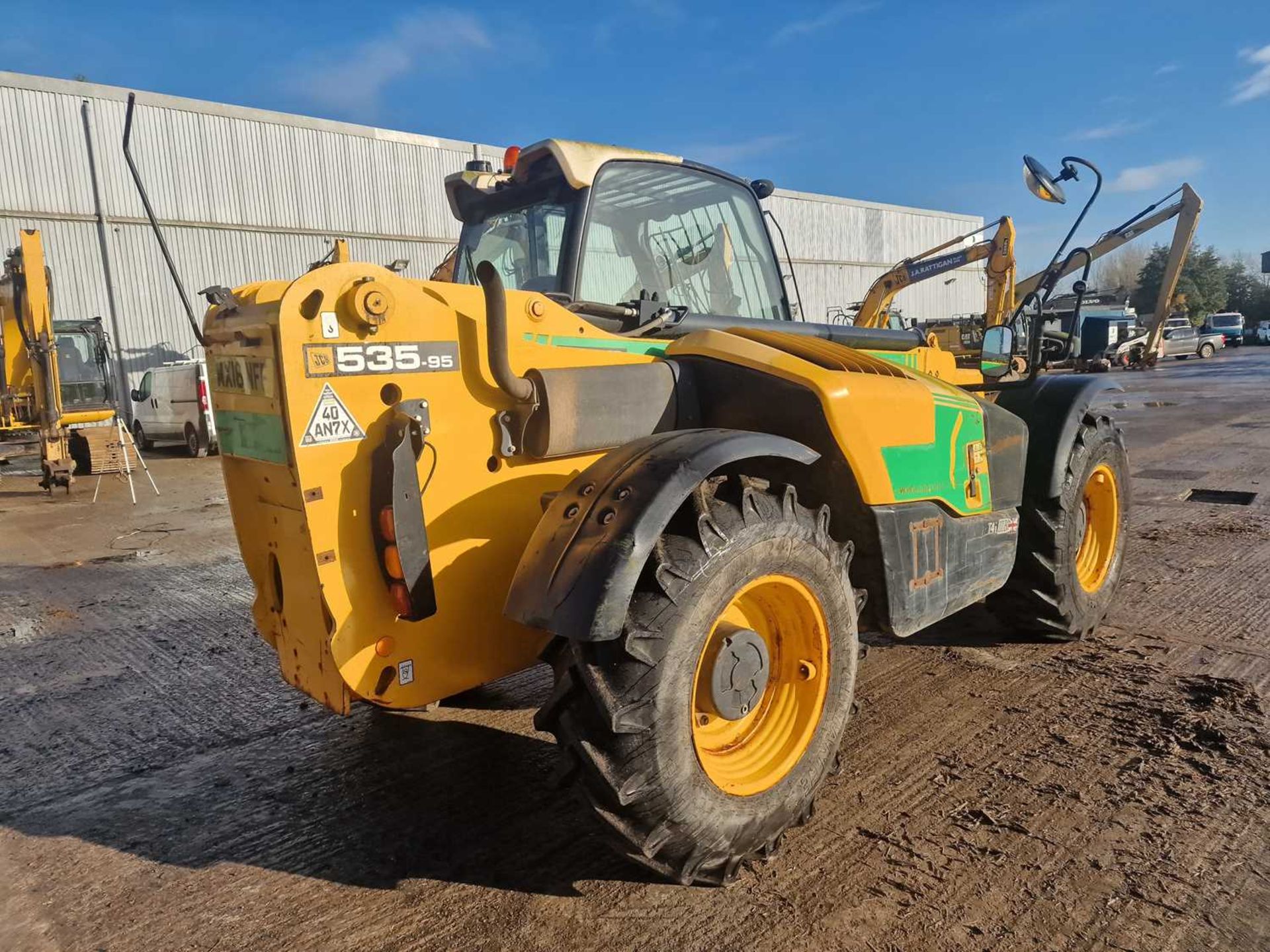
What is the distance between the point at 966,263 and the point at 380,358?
14.0m

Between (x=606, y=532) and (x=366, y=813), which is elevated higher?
(x=606, y=532)

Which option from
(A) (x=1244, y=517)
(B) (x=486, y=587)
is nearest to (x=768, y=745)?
(B) (x=486, y=587)

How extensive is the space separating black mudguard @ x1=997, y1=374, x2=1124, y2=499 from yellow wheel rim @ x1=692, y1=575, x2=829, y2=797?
209 cm

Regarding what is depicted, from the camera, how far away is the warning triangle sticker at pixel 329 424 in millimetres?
2477

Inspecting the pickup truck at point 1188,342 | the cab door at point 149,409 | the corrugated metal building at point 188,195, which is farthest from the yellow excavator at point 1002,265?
the pickup truck at point 1188,342

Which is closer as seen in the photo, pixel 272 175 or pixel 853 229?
pixel 272 175

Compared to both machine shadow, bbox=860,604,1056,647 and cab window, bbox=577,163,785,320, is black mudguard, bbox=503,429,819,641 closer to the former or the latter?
cab window, bbox=577,163,785,320

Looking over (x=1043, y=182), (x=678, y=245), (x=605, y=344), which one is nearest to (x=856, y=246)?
(x=1043, y=182)

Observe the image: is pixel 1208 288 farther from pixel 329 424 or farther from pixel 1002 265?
pixel 329 424

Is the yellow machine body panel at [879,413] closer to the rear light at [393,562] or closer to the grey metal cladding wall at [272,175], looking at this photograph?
the rear light at [393,562]

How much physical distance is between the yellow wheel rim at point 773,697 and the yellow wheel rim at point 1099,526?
2.74m

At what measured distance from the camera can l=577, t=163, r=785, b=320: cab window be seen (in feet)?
11.4

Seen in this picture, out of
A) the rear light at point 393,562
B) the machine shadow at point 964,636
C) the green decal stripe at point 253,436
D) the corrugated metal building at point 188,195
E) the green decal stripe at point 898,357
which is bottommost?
the machine shadow at point 964,636

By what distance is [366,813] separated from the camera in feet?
10.6
